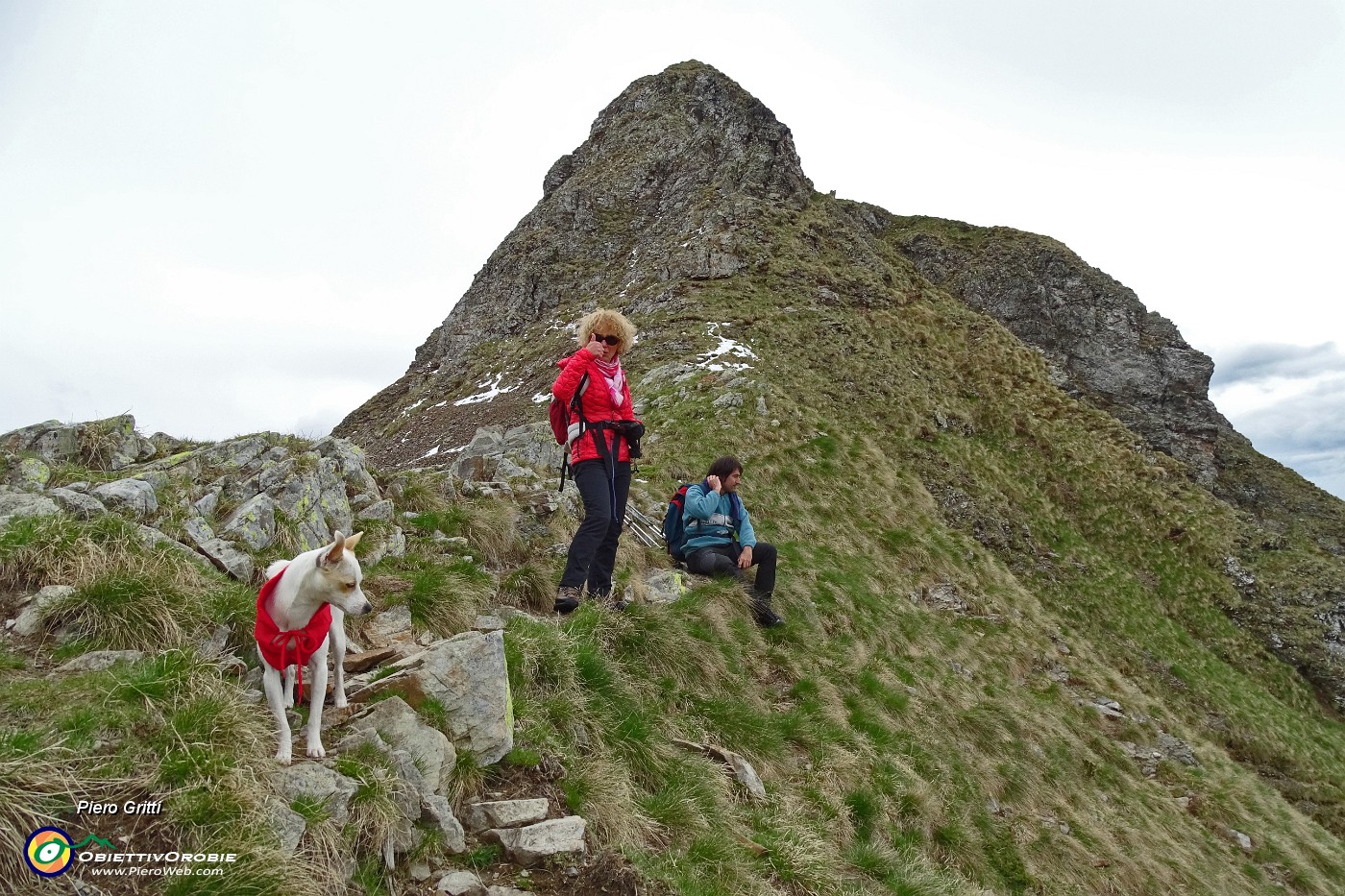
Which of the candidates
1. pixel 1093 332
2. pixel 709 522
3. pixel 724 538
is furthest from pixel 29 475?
pixel 1093 332

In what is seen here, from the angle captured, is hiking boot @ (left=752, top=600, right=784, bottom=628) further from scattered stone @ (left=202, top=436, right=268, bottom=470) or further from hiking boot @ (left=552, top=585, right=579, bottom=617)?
scattered stone @ (left=202, top=436, right=268, bottom=470)

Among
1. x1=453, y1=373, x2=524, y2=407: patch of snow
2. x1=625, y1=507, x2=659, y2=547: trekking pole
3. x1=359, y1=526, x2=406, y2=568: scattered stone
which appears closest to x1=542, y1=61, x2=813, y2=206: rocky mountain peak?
x1=453, y1=373, x2=524, y2=407: patch of snow

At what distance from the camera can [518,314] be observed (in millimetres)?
47625

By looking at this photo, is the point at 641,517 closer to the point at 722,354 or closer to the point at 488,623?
the point at 488,623

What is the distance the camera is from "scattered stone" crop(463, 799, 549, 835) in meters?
4.25

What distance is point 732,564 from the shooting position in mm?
10664

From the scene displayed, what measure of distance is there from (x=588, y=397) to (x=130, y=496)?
15.0 ft

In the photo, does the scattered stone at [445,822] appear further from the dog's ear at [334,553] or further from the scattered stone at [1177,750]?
the scattered stone at [1177,750]

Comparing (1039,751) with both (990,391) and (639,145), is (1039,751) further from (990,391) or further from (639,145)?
(639,145)

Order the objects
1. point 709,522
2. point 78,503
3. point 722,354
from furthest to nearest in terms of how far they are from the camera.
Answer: point 722,354 → point 709,522 → point 78,503

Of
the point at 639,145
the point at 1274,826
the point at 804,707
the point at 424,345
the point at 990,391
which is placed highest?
the point at 639,145

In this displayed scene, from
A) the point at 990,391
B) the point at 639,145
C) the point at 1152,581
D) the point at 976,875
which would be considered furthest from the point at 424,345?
the point at 976,875

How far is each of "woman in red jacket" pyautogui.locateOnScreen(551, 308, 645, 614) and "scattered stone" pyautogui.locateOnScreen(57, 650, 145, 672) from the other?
382cm

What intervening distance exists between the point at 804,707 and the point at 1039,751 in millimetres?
5506
